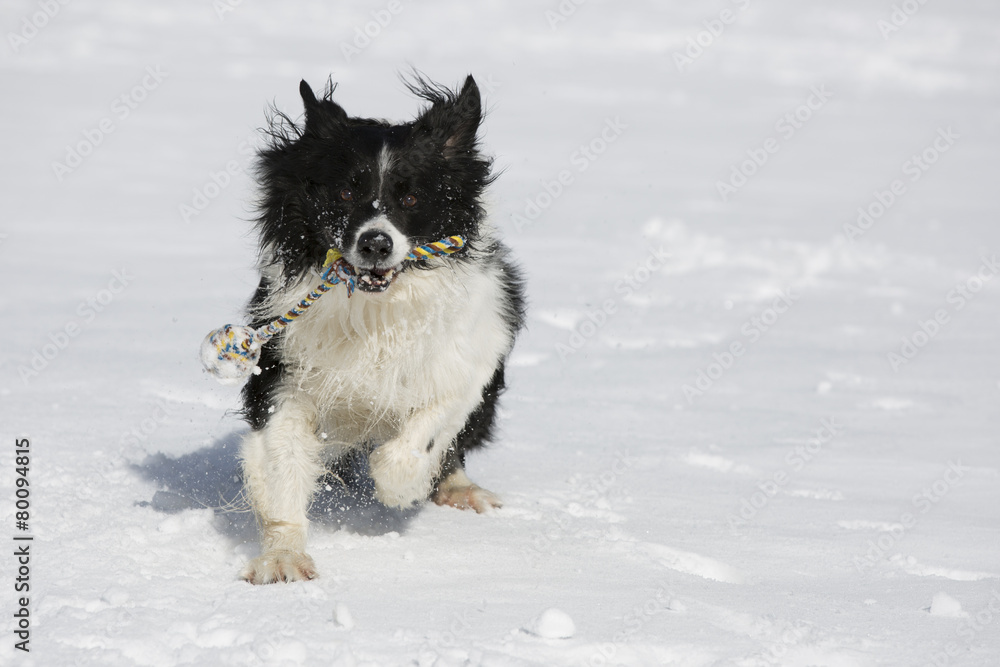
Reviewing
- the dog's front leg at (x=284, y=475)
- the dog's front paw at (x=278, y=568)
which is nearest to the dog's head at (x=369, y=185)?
the dog's front leg at (x=284, y=475)

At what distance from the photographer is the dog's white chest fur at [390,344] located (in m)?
3.89

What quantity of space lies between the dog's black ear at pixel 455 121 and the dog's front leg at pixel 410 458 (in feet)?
3.61

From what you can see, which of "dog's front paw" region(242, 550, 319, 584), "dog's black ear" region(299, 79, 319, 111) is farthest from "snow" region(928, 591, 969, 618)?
"dog's black ear" region(299, 79, 319, 111)

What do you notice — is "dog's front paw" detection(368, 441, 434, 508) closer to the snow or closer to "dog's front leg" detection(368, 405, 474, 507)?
"dog's front leg" detection(368, 405, 474, 507)

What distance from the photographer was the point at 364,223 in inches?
144

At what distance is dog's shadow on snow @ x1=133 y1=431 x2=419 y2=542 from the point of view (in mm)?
4145

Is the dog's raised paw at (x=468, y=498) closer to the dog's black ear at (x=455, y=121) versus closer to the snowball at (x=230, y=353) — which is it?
the snowball at (x=230, y=353)

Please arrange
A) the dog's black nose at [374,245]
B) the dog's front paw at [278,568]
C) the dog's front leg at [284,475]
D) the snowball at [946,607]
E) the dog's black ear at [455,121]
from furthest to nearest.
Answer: the dog's black ear at [455,121], the dog's front leg at [284,475], the dog's black nose at [374,245], the dog's front paw at [278,568], the snowball at [946,607]

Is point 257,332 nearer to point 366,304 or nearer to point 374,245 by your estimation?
point 366,304

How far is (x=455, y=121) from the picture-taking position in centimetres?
419

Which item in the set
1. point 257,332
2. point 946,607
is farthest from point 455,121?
point 946,607

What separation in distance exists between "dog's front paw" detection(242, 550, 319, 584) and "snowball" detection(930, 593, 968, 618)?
6.73 ft

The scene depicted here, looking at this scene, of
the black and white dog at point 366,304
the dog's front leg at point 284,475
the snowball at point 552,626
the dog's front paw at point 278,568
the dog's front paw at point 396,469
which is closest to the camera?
the snowball at point 552,626

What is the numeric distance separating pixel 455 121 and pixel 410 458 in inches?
55.7
